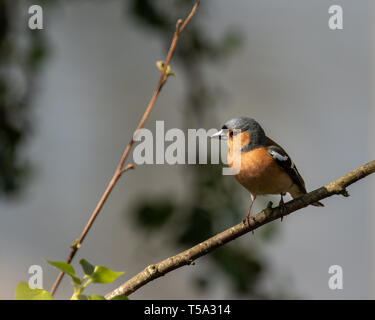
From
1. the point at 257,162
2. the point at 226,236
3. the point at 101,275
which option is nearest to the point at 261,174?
the point at 257,162

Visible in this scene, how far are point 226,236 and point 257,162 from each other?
1.33 ft

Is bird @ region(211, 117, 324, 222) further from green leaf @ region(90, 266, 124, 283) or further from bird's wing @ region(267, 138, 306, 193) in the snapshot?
green leaf @ region(90, 266, 124, 283)

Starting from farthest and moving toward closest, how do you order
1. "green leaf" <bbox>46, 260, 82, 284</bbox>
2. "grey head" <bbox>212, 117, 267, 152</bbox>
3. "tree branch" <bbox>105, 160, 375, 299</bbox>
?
"grey head" <bbox>212, 117, 267, 152</bbox>
"tree branch" <bbox>105, 160, 375, 299</bbox>
"green leaf" <bbox>46, 260, 82, 284</bbox>

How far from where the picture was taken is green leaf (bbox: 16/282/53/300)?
0.33 metres

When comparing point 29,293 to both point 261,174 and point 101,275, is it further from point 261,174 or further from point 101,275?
point 261,174

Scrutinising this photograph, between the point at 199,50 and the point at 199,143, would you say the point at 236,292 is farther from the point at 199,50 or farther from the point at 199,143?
the point at 199,50

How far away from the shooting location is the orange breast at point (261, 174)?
896 millimetres

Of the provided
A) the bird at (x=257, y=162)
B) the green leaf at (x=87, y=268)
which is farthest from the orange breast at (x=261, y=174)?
the green leaf at (x=87, y=268)

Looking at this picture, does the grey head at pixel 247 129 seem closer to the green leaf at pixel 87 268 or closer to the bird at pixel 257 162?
the bird at pixel 257 162

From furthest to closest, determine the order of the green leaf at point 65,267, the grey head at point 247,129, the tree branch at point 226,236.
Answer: the grey head at point 247,129
the tree branch at point 226,236
the green leaf at point 65,267

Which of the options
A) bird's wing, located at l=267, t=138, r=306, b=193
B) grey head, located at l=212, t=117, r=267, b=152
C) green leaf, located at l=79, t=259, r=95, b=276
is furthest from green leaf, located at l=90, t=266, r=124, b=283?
bird's wing, located at l=267, t=138, r=306, b=193

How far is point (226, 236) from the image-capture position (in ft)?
1.70

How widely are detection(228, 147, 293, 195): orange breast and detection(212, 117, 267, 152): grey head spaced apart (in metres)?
0.01
